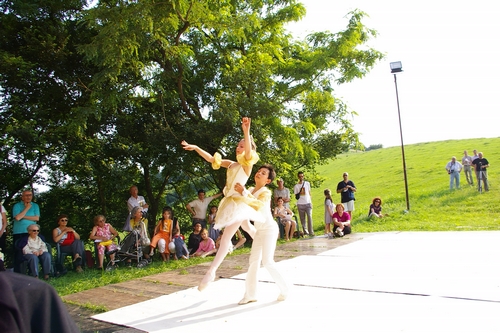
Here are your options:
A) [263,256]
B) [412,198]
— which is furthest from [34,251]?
[412,198]

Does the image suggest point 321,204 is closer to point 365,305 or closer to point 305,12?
point 305,12

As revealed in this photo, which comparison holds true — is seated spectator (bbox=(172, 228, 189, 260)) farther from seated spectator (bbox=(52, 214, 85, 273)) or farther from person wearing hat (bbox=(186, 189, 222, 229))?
seated spectator (bbox=(52, 214, 85, 273))

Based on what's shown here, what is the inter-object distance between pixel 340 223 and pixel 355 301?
7133 millimetres

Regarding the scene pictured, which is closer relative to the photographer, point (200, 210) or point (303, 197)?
point (200, 210)

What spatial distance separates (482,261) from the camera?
674 centimetres

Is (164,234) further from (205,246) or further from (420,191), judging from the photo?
(420,191)

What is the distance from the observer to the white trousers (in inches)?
195

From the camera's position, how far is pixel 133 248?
30.5 ft

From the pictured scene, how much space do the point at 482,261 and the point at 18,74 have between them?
33.1 feet

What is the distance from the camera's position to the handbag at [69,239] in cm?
919

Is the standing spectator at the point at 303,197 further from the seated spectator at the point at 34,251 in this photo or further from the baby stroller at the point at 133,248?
the seated spectator at the point at 34,251

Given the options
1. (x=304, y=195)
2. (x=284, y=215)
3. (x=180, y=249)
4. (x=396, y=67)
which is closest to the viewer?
(x=180, y=249)

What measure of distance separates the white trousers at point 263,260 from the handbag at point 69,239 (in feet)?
18.6

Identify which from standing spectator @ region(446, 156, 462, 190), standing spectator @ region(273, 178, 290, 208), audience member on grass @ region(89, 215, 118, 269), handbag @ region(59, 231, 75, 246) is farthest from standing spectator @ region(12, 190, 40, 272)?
standing spectator @ region(446, 156, 462, 190)
